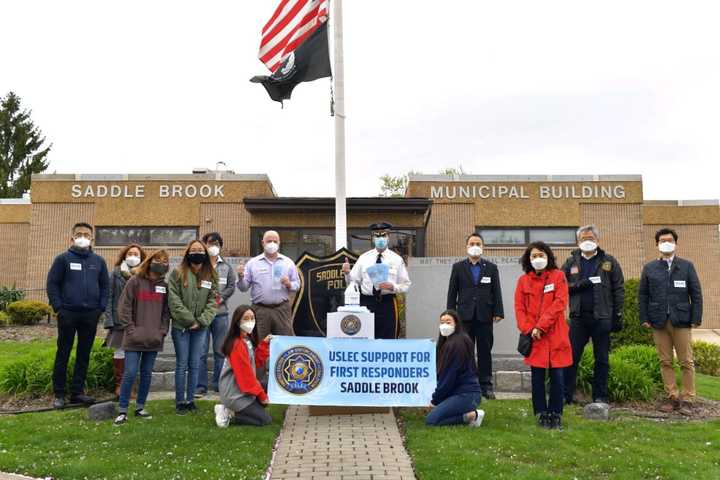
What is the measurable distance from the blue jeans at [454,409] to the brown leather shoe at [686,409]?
2727 mm

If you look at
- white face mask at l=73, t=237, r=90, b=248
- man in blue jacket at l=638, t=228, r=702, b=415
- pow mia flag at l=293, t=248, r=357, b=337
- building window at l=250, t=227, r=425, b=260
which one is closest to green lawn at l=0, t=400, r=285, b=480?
white face mask at l=73, t=237, r=90, b=248

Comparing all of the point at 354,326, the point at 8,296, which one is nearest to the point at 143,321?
the point at 354,326

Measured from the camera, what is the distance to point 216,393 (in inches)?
316

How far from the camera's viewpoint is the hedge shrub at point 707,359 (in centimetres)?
1135

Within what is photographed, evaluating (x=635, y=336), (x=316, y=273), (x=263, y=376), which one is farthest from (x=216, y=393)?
(x=635, y=336)

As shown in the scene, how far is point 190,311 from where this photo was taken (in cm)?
668

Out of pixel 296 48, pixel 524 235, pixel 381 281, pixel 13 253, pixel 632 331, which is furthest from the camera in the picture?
pixel 13 253

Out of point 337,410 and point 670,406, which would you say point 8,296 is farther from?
point 670,406

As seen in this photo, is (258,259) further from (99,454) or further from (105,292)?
(99,454)

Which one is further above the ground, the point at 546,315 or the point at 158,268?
the point at 158,268

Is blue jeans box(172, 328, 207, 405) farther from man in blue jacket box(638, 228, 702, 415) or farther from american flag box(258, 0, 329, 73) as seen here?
american flag box(258, 0, 329, 73)

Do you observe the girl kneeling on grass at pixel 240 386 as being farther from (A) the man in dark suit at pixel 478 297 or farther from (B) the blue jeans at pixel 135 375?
(A) the man in dark suit at pixel 478 297

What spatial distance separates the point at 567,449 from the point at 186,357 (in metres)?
4.01

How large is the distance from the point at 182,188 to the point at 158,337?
14.8 m
